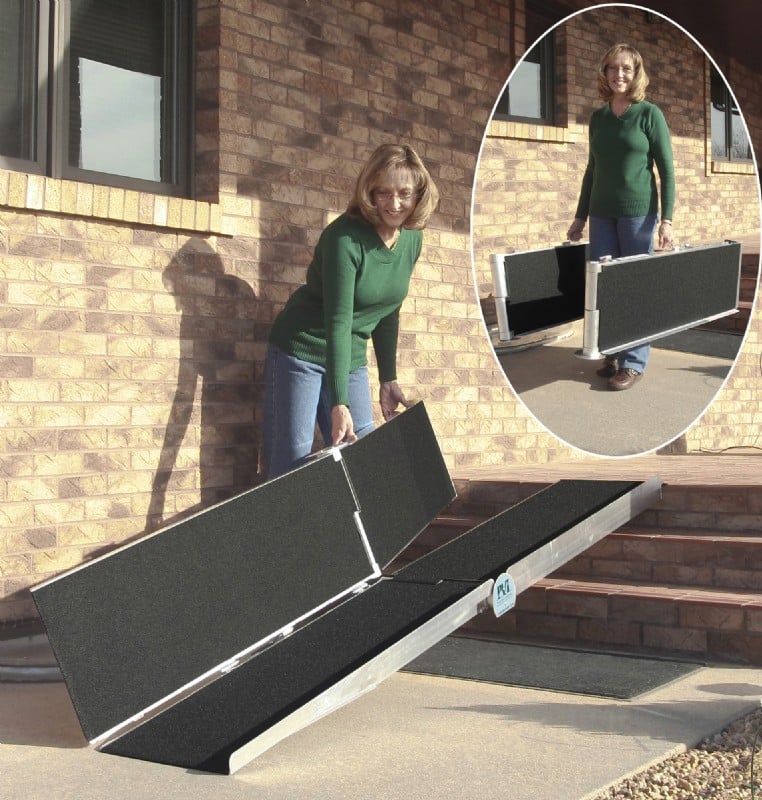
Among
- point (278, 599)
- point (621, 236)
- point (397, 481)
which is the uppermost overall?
point (621, 236)

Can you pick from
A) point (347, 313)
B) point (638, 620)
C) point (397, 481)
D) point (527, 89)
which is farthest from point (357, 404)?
point (527, 89)

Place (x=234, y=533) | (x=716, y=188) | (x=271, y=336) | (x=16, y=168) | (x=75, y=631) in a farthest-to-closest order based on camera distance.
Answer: (x=716, y=188) → (x=271, y=336) → (x=16, y=168) → (x=234, y=533) → (x=75, y=631)

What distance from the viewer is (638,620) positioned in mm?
4242

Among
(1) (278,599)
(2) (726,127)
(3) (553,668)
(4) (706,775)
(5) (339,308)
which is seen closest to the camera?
(4) (706,775)

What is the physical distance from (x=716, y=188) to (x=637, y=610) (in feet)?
6.42

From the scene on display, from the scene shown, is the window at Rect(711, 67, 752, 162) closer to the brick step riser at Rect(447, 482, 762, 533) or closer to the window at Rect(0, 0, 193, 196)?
the brick step riser at Rect(447, 482, 762, 533)

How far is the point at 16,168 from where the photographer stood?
13.7 feet

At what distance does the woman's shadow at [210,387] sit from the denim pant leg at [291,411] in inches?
12.8

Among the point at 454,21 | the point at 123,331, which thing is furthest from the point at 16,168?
the point at 454,21

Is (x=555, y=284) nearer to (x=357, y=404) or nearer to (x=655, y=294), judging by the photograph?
(x=655, y=294)

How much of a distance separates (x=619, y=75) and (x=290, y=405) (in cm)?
190

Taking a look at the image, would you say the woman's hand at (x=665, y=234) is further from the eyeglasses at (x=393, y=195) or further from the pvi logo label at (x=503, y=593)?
the pvi logo label at (x=503, y=593)

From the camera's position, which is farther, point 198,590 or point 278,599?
point 278,599

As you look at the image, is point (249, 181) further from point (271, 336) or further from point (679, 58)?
point (679, 58)
